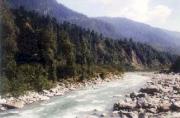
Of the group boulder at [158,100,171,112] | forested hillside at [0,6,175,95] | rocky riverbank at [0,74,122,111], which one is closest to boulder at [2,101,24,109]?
rocky riverbank at [0,74,122,111]

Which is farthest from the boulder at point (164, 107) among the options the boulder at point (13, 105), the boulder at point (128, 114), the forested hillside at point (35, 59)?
the forested hillside at point (35, 59)

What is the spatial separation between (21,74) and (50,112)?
22.5m

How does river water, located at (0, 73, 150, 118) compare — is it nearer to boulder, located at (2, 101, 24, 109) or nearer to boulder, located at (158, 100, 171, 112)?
boulder, located at (2, 101, 24, 109)

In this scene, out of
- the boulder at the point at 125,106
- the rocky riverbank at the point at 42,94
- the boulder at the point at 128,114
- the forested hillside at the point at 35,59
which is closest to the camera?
the boulder at the point at 128,114

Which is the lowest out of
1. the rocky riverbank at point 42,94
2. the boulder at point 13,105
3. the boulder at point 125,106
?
the rocky riverbank at point 42,94

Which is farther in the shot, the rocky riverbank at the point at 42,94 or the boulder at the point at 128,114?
the rocky riverbank at the point at 42,94

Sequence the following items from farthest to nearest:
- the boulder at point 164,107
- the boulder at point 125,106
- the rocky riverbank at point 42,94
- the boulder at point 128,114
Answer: the rocky riverbank at point 42,94 < the boulder at point 125,106 < the boulder at point 164,107 < the boulder at point 128,114

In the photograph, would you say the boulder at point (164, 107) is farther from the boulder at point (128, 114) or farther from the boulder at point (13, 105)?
the boulder at point (13, 105)

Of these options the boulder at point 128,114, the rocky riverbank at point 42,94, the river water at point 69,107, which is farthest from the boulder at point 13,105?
the boulder at point 128,114

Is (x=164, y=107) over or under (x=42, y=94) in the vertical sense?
over

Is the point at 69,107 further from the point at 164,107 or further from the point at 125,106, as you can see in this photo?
the point at 164,107

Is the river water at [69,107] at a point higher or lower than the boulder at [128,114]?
lower

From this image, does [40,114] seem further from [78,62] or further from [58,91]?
[78,62]

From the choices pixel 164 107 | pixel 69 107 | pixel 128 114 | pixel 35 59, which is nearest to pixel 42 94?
pixel 69 107
